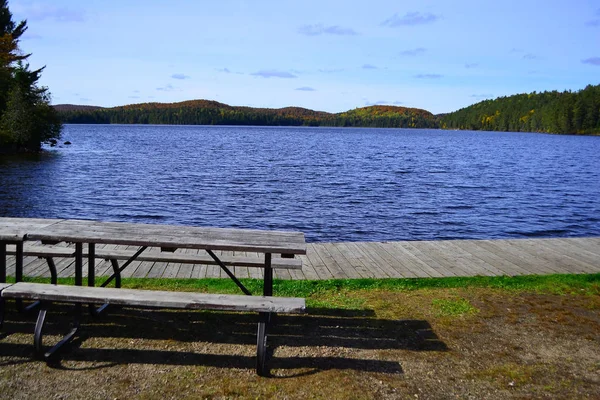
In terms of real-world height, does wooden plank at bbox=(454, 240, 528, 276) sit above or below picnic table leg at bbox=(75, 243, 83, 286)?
below

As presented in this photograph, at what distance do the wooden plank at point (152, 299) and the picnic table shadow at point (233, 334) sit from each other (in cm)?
51

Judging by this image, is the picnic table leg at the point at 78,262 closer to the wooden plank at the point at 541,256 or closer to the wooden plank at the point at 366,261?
the wooden plank at the point at 366,261

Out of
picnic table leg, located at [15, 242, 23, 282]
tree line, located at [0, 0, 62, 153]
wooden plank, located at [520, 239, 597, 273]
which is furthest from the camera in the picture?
tree line, located at [0, 0, 62, 153]

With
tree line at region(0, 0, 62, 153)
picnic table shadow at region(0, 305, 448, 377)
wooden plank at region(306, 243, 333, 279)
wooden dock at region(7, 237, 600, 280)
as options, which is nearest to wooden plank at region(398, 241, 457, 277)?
wooden dock at region(7, 237, 600, 280)

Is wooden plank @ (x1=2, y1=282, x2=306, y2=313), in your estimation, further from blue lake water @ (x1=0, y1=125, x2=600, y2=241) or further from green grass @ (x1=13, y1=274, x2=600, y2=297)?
blue lake water @ (x1=0, y1=125, x2=600, y2=241)

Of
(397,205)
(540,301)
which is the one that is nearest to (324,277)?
(540,301)

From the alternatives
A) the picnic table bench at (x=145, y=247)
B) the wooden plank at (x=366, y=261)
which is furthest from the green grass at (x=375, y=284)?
the picnic table bench at (x=145, y=247)

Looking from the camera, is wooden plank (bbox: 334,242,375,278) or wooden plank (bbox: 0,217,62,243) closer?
wooden plank (bbox: 0,217,62,243)

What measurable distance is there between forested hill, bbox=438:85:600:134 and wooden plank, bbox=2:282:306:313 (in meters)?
146

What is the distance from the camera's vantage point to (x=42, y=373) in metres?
4.21

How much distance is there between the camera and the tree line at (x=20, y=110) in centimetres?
3978

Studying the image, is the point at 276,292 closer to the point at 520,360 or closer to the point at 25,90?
the point at 520,360

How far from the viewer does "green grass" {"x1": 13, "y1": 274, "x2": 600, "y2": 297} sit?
6.66m

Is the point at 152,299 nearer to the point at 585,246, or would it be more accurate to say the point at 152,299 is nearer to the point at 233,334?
the point at 233,334
